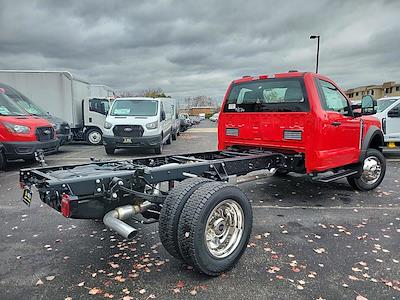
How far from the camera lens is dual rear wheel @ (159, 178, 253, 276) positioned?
304cm

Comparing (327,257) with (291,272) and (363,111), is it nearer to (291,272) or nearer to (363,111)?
(291,272)

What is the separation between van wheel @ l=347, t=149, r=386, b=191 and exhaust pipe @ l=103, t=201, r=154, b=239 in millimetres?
4647

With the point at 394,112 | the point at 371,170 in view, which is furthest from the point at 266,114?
the point at 394,112

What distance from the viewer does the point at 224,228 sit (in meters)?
3.48

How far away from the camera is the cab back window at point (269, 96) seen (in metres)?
5.37

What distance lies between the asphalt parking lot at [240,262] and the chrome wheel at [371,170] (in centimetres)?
100

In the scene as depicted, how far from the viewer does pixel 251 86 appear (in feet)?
20.1

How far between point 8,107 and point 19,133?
3.72 ft

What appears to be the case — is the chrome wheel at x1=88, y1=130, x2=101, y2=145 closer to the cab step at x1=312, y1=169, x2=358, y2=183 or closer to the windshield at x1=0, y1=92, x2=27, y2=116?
the windshield at x1=0, y1=92, x2=27, y2=116

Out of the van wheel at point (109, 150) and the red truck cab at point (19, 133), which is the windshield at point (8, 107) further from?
the van wheel at point (109, 150)

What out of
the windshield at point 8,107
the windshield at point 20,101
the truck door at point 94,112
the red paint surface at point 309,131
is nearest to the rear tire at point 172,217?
the red paint surface at point 309,131

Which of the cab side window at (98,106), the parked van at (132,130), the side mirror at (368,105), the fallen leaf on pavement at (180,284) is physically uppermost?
the cab side window at (98,106)

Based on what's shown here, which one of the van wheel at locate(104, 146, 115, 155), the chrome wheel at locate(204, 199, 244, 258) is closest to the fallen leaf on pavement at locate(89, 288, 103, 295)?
the chrome wheel at locate(204, 199, 244, 258)

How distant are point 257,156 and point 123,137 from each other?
25.4 ft
